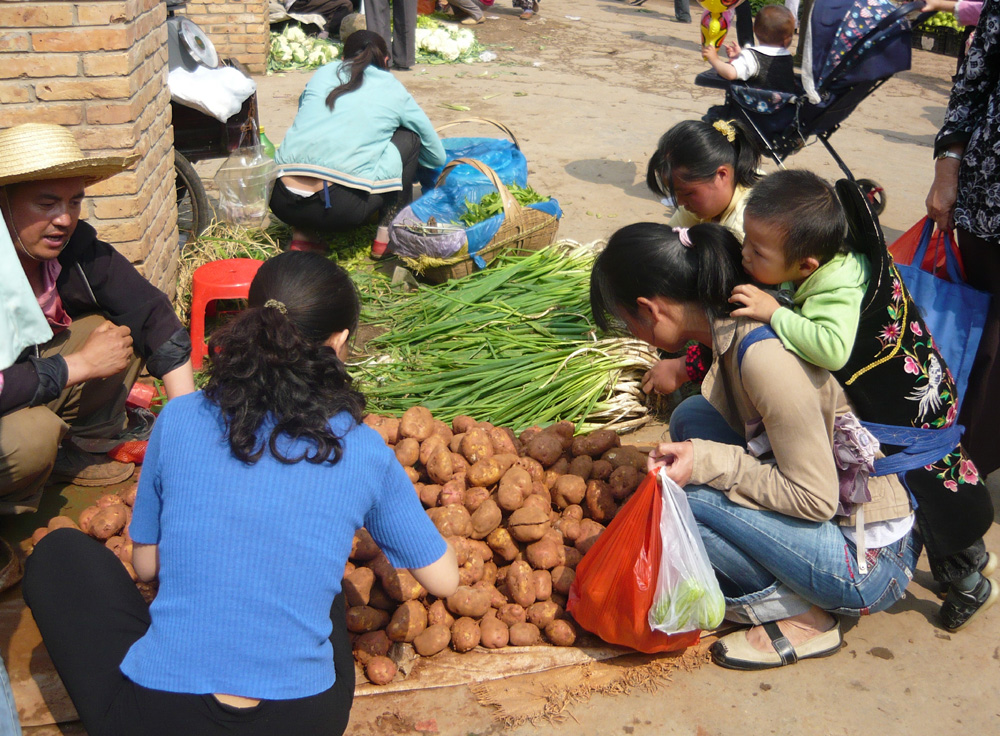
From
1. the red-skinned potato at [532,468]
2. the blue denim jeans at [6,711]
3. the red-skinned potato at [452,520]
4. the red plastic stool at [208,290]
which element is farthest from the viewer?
the red plastic stool at [208,290]

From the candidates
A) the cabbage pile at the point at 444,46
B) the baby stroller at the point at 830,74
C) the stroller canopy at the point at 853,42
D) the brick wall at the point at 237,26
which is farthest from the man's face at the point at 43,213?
the cabbage pile at the point at 444,46

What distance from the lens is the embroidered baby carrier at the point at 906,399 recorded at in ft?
6.59

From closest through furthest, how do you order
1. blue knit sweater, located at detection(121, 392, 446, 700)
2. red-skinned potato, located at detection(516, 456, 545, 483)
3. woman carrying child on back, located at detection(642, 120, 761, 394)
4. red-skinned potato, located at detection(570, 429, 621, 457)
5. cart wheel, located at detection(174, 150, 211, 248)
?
1. blue knit sweater, located at detection(121, 392, 446, 700)
2. red-skinned potato, located at detection(516, 456, 545, 483)
3. red-skinned potato, located at detection(570, 429, 621, 457)
4. woman carrying child on back, located at detection(642, 120, 761, 394)
5. cart wheel, located at detection(174, 150, 211, 248)

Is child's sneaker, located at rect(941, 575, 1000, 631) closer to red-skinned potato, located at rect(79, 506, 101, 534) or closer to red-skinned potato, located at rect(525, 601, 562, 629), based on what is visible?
red-skinned potato, located at rect(525, 601, 562, 629)

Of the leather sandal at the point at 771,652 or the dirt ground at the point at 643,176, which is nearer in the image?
the dirt ground at the point at 643,176

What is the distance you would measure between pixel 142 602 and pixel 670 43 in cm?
1058

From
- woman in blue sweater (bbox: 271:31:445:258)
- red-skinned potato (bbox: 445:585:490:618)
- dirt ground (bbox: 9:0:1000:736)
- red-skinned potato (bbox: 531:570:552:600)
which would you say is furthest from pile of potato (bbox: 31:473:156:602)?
woman in blue sweater (bbox: 271:31:445:258)

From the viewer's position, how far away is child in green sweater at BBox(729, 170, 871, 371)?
189 cm

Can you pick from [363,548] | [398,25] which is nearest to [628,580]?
[363,548]

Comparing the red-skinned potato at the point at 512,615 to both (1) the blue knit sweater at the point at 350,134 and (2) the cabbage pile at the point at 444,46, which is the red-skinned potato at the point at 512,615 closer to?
(1) the blue knit sweater at the point at 350,134

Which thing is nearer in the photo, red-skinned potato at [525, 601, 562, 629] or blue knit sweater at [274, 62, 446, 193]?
red-skinned potato at [525, 601, 562, 629]

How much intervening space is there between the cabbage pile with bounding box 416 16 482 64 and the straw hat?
7421 mm

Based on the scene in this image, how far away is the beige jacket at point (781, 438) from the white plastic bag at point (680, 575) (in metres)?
0.13

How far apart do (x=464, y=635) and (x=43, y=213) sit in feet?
5.39
